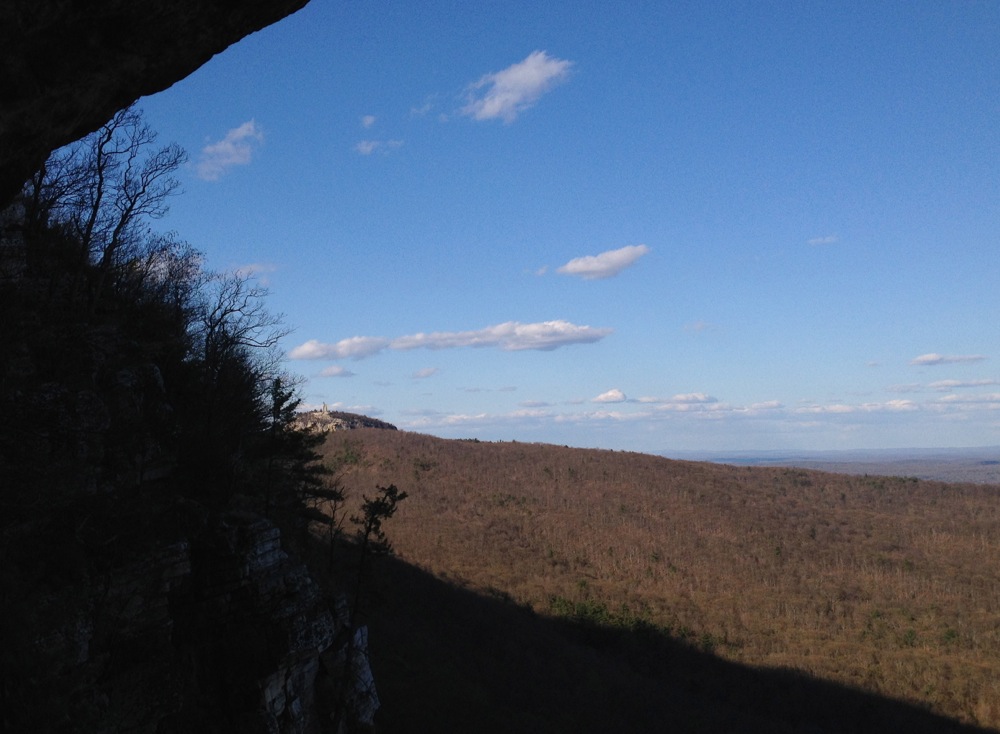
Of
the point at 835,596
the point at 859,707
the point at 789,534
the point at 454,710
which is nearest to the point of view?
the point at 454,710

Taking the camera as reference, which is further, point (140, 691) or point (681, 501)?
point (681, 501)

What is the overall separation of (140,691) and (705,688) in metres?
46.2

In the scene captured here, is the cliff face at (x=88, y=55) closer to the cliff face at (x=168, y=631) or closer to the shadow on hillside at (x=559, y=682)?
the cliff face at (x=168, y=631)

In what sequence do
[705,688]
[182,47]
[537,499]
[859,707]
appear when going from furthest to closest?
1. [537,499]
2. [705,688]
3. [859,707]
4. [182,47]

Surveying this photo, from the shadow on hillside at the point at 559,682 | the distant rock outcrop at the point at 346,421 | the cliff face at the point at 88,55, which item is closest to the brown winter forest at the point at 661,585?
the shadow on hillside at the point at 559,682

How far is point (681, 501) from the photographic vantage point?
92250mm

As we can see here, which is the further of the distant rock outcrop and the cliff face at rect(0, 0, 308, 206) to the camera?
the distant rock outcrop

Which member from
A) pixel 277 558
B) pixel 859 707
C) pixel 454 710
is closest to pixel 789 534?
pixel 859 707

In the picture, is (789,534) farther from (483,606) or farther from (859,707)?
(483,606)

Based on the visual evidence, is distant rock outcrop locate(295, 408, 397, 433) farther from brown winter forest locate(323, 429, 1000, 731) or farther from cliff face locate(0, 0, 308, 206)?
cliff face locate(0, 0, 308, 206)

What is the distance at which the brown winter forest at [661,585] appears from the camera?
42.7 meters

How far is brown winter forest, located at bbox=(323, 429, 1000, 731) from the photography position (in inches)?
1681

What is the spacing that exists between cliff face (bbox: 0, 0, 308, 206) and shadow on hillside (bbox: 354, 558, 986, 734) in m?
22.7

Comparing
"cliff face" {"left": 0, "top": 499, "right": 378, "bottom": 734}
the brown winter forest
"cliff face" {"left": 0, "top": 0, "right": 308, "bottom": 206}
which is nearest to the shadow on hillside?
the brown winter forest
